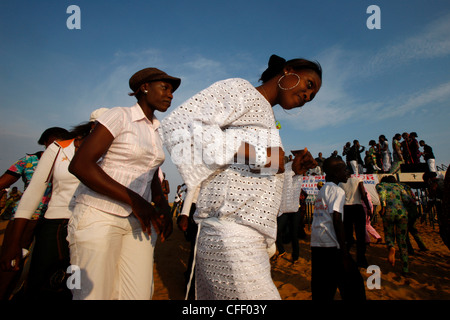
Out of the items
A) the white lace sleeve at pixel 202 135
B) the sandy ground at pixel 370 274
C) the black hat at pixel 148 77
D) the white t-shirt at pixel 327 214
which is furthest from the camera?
the sandy ground at pixel 370 274

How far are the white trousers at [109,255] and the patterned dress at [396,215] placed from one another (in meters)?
5.38

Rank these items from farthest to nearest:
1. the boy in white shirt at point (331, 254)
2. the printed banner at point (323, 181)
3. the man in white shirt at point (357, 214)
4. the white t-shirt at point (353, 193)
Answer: the printed banner at point (323, 181), the white t-shirt at point (353, 193), the man in white shirt at point (357, 214), the boy in white shirt at point (331, 254)

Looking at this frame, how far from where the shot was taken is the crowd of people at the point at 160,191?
1103mm

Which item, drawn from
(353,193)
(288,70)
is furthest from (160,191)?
(353,193)

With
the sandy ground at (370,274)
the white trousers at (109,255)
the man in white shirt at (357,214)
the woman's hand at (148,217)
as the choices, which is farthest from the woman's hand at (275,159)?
the man in white shirt at (357,214)

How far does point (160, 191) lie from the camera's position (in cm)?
216

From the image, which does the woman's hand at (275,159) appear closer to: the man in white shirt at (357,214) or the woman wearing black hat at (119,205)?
the woman wearing black hat at (119,205)

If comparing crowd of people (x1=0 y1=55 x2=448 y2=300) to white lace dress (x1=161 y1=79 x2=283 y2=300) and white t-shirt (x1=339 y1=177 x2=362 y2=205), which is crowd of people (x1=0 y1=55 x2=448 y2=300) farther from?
white t-shirt (x1=339 y1=177 x2=362 y2=205)

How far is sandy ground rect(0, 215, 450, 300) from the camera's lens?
4.52 meters

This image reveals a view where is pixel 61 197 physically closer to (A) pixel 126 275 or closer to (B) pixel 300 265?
(A) pixel 126 275

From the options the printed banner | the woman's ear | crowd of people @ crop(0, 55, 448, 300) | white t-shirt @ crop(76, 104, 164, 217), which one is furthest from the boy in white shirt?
the printed banner

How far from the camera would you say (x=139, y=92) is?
2.02 meters

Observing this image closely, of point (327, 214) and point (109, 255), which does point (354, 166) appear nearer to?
point (327, 214)

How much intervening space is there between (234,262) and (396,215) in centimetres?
568
